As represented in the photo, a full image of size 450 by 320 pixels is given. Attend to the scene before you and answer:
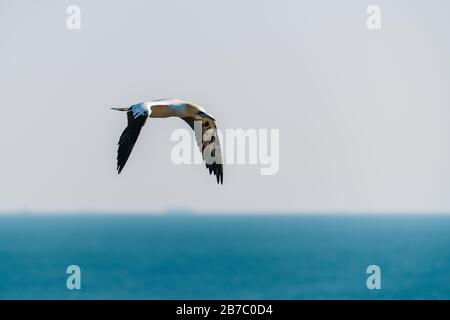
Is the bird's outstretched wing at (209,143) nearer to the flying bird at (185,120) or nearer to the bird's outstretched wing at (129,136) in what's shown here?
the flying bird at (185,120)

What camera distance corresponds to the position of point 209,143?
1015cm

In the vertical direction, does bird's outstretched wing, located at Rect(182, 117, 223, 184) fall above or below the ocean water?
below

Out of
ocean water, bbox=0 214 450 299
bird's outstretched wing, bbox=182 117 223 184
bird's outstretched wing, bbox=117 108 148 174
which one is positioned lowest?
bird's outstretched wing, bbox=117 108 148 174

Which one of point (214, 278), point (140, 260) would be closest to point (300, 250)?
point (140, 260)

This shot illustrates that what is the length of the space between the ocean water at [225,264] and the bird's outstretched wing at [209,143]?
34.7 meters

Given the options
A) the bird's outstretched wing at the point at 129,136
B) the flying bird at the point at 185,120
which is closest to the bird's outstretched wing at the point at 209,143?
the flying bird at the point at 185,120

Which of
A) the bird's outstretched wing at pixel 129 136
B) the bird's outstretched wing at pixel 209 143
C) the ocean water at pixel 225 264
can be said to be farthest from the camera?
the ocean water at pixel 225 264

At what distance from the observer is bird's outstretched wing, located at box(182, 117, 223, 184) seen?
984 centimetres

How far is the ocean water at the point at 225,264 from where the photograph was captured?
48.2m

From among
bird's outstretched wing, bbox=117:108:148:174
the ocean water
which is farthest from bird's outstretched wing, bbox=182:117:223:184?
the ocean water

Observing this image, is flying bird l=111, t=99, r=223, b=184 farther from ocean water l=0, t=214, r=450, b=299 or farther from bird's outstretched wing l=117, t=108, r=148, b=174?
ocean water l=0, t=214, r=450, b=299

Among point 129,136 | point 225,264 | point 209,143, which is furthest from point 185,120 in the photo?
point 225,264

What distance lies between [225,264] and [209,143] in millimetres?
51771
